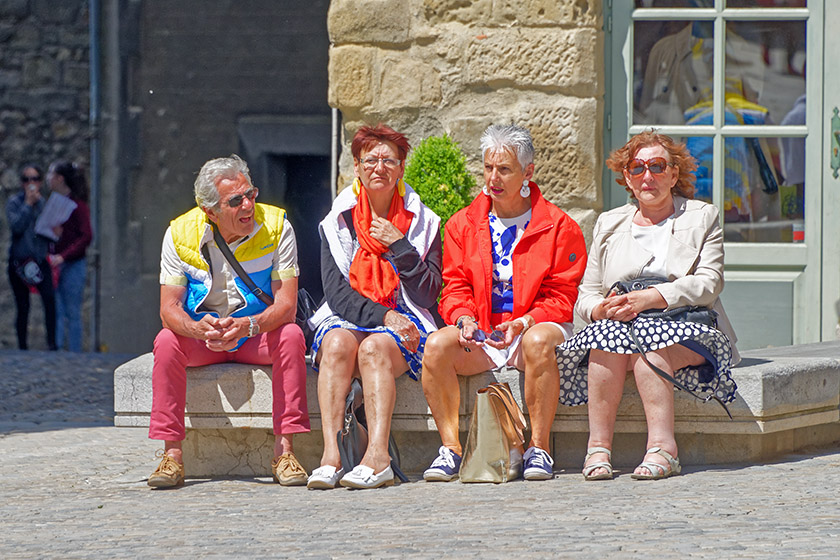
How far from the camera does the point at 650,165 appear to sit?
4695mm

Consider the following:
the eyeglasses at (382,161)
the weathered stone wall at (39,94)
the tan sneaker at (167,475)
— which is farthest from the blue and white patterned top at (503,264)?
the weathered stone wall at (39,94)

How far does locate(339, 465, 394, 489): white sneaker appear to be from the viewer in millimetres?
4418

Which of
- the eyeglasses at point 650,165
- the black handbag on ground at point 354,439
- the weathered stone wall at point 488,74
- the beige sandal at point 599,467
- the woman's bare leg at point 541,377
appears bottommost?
the beige sandal at point 599,467

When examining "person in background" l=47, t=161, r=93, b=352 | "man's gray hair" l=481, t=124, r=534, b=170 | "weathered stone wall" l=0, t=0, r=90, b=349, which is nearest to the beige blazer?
"man's gray hair" l=481, t=124, r=534, b=170

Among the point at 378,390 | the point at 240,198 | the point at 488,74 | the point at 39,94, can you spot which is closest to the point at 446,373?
the point at 378,390

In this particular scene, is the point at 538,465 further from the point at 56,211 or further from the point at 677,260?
the point at 56,211

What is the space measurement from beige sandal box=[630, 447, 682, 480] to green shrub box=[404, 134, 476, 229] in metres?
1.69

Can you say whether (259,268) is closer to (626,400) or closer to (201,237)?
(201,237)

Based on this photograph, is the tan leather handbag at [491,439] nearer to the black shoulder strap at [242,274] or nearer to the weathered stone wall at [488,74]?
the black shoulder strap at [242,274]

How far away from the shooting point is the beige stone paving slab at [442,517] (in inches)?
135

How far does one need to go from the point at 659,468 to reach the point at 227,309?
1.73 metres

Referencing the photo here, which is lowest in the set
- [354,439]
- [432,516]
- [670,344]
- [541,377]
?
[432,516]

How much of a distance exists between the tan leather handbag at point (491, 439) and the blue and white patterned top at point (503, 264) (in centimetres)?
37

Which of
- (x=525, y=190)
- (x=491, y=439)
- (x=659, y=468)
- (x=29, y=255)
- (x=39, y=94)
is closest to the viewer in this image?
(x=659, y=468)
